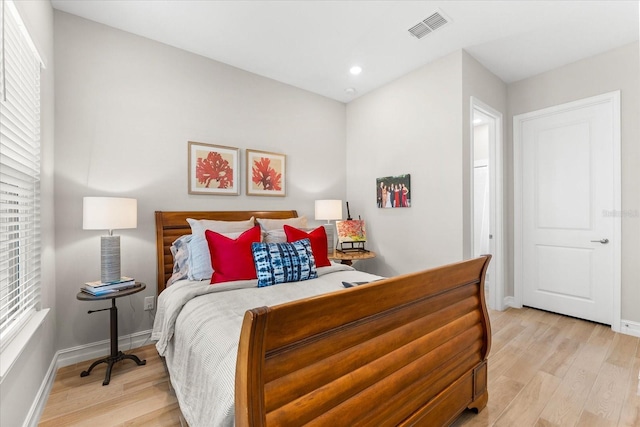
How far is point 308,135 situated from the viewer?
3.81 metres

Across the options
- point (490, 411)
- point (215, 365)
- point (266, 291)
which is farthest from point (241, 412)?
point (490, 411)

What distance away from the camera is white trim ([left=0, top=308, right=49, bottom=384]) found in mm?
1221

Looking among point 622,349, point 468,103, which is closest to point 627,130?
point 468,103

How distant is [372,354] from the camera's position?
115 cm

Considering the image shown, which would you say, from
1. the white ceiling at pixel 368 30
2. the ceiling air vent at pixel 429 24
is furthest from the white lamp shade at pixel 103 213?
the ceiling air vent at pixel 429 24

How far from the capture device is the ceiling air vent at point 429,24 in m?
2.39

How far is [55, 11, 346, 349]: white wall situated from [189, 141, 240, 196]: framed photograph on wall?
8 cm

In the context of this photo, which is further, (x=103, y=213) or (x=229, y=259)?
(x=229, y=259)

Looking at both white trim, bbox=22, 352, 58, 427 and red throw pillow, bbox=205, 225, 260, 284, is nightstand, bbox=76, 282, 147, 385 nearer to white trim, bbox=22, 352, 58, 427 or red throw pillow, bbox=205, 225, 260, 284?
white trim, bbox=22, 352, 58, 427

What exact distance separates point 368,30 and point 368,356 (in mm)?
2661

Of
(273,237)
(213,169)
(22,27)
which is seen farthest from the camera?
(213,169)

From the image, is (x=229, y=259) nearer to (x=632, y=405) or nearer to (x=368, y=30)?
(x=368, y=30)

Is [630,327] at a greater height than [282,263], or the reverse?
[282,263]

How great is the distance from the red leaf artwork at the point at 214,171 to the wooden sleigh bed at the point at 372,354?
2392 mm
